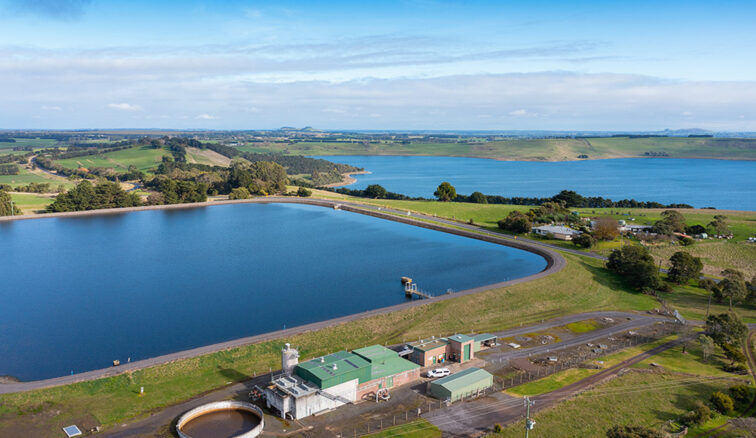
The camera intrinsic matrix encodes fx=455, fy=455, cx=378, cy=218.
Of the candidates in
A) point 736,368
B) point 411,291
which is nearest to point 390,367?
point 411,291

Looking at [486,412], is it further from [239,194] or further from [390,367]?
[239,194]

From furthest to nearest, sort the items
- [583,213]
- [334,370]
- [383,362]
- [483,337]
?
1. [583,213]
2. [483,337]
3. [383,362]
4. [334,370]

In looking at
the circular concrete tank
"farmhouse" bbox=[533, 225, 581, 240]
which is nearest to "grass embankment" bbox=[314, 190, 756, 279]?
"farmhouse" bbox=[533, 225, 581, 240]

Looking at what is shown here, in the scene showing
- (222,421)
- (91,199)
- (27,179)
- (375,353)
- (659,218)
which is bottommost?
(222,421)

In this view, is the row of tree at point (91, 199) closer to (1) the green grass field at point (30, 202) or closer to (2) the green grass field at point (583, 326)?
(1) the green grass field at point (30, 202)

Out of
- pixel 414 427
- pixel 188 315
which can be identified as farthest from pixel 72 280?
pixel 414 427

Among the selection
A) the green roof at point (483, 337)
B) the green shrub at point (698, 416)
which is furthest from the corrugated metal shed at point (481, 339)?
the green shrub at point (698, 416)
